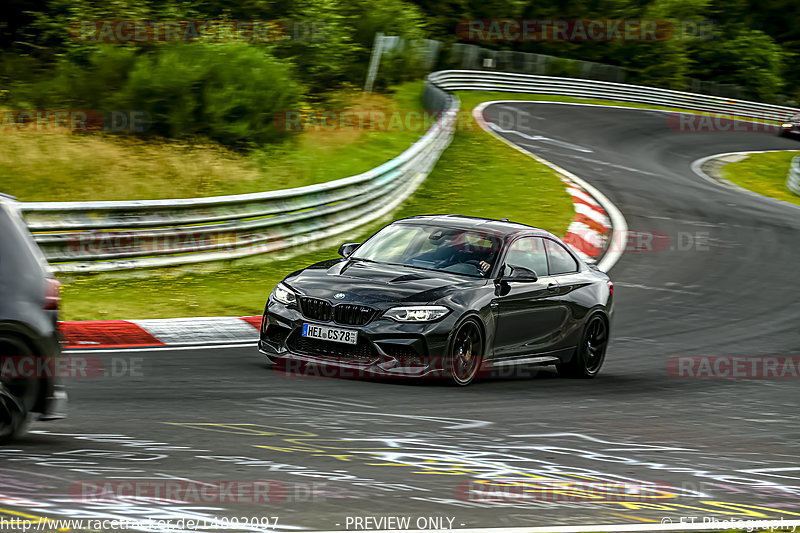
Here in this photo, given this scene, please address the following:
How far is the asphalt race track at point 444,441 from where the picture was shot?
18.6 ft

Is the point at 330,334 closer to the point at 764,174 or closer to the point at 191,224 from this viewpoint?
the point at 191,224

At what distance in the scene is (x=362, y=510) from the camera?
18.0 ft

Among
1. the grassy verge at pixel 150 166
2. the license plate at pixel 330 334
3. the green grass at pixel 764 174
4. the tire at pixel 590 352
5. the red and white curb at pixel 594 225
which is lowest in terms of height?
the green grass at pixel 764 174

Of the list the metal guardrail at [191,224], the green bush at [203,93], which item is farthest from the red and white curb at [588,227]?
the green bush at [203,93]

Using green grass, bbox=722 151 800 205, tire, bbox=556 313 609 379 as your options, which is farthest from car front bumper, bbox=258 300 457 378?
green grass, bbox=722 151 800 205

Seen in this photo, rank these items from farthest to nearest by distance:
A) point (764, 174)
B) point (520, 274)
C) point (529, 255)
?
point (764, 174) → point (529, 255) → point (520, 274)

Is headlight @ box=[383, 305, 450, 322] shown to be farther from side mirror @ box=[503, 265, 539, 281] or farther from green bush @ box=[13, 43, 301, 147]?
green bush @ box=[13, 43, 301, 147]

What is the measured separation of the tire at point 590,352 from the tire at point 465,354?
1.56m

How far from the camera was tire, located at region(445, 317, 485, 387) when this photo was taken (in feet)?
31.1

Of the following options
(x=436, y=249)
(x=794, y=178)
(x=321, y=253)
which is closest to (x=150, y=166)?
(x=321, y=253)

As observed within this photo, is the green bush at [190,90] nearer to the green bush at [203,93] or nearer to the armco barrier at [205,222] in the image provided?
the green bush at [203,93]

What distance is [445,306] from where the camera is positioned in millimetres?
9422

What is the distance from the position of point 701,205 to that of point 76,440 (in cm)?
1896

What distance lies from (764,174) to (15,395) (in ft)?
94.6
